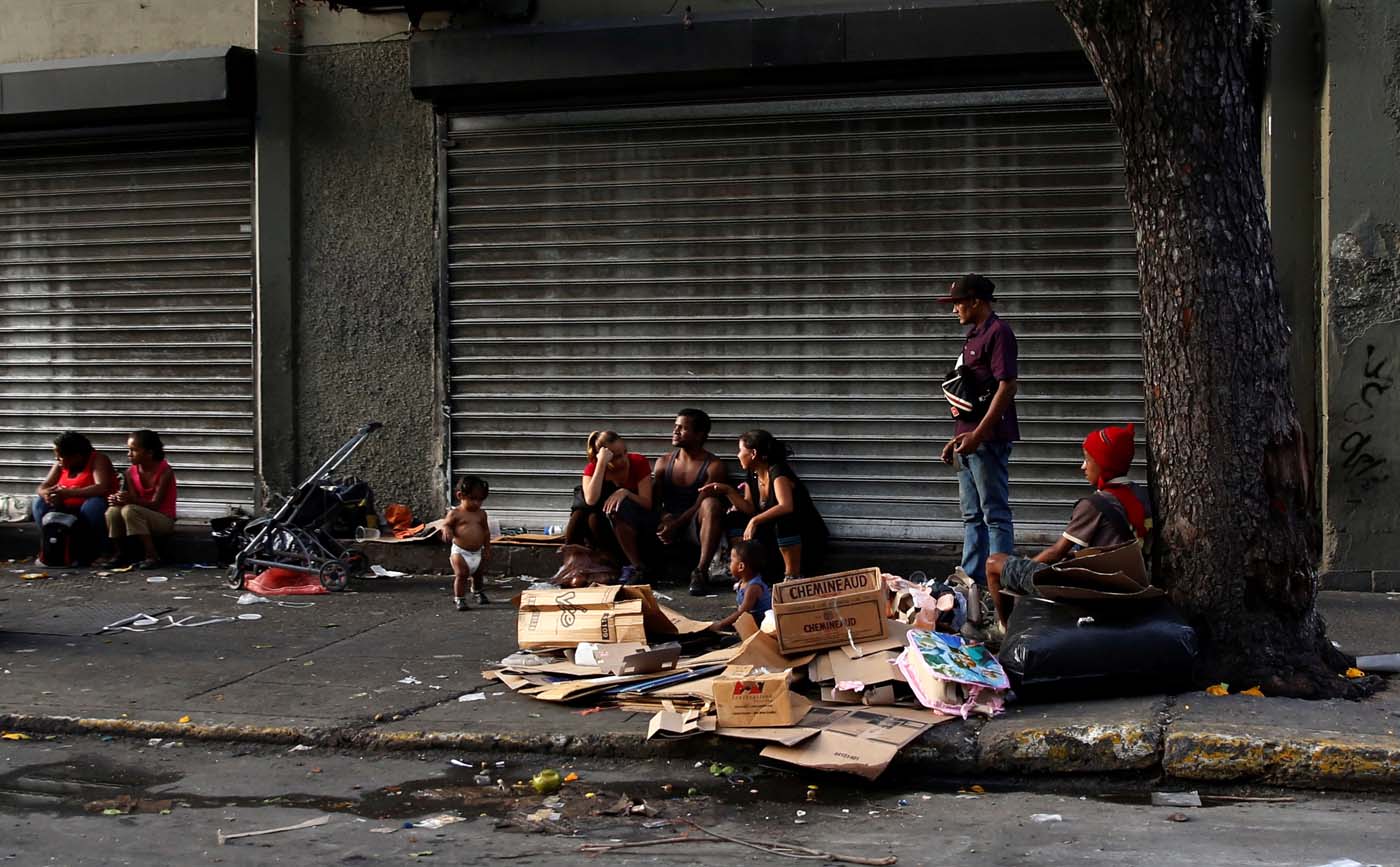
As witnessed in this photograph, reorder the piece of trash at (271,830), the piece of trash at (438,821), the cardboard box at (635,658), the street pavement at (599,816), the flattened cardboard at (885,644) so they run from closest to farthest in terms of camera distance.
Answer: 1. the street pavement at (599,816)
2. the piece of trash at (271,830)
3. the piece of trash at (438,821)
4. the flattened cardboard at (885,644)
5. the cardboard box at (635,658)

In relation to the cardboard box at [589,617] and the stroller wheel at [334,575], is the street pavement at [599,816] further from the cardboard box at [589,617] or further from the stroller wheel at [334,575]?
the stroller wheel at [334,575]

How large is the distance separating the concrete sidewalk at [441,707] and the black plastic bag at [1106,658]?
8 cm

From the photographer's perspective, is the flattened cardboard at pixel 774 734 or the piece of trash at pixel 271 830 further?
the flattened cardboard at pixel 774 734

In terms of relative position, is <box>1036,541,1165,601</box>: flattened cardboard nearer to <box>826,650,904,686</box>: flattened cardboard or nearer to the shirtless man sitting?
<box>826,650,904,686</box>: flattened cardboard

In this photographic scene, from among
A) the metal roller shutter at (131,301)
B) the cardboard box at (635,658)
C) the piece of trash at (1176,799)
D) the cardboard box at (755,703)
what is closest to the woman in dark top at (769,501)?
the cardboard box at (635,658)

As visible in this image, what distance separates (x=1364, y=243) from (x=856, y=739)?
5.08 meters

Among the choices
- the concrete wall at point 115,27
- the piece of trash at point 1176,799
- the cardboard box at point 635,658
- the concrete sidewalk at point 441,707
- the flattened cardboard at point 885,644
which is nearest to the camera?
the piece of trash at point 1176,799

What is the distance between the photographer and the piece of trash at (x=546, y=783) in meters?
5.25

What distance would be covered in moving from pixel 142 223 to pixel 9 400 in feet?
6.08

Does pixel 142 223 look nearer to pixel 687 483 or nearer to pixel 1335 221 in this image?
pixel 687 483

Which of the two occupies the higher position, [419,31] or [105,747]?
[419,31]

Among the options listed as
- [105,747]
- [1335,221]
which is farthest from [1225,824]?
[1335,221]

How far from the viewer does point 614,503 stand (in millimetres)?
9227

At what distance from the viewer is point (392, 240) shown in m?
10.5
